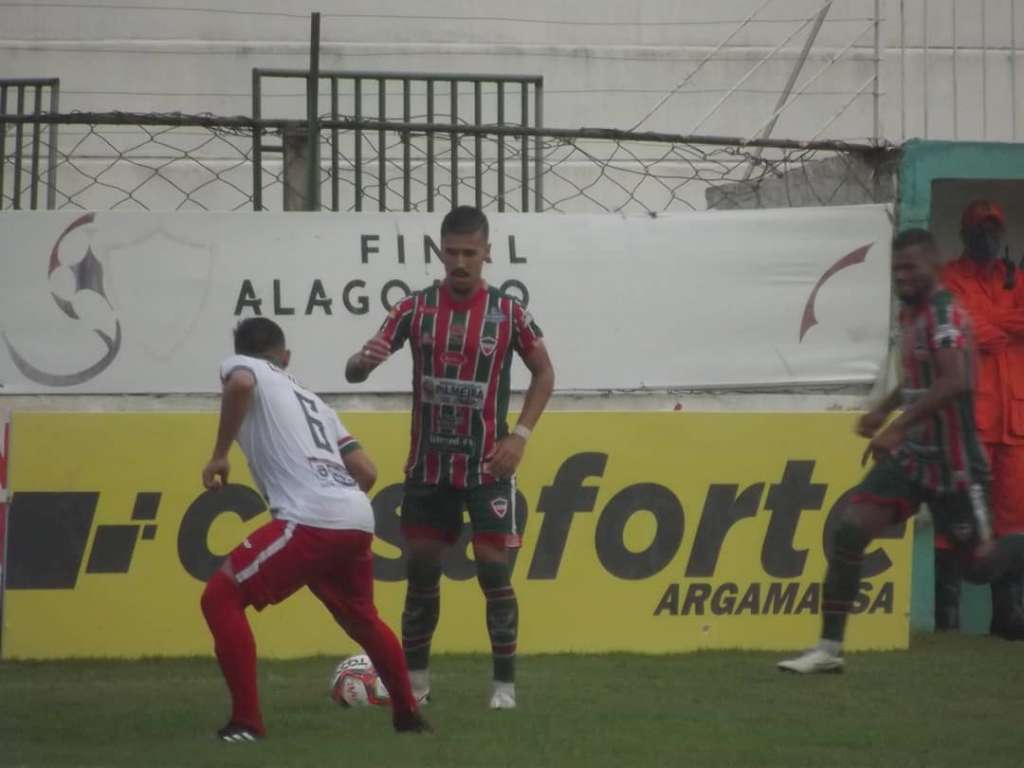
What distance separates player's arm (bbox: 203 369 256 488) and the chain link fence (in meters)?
3.05

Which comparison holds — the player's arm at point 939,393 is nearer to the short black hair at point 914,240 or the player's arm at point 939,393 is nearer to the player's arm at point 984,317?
the short black hair at point 914,240

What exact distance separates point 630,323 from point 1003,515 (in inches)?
93.3

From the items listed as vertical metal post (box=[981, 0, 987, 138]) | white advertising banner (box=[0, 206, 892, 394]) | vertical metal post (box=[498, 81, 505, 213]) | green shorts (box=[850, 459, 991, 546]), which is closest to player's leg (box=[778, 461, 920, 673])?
green shorts (box=[850, 459, 991, 546])

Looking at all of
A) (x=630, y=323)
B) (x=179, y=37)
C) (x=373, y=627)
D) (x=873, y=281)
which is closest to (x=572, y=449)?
(x=630, y=323)

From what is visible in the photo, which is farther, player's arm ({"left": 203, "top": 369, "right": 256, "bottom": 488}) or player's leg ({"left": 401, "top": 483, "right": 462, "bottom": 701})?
player's leg ({"left": 401, "top": 483, "right": 462, "bottom": 701})

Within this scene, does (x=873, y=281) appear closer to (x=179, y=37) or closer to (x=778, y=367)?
(x=778, y=367)

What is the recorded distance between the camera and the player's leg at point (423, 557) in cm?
752

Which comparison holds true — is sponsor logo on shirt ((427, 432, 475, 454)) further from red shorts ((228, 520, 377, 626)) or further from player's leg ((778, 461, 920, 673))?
player's leg ((778, 461, 920, 673))

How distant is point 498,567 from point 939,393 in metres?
1.83

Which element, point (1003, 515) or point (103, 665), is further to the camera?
point (1003, 515)

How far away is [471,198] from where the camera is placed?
11594 millimetres

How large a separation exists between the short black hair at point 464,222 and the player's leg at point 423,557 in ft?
3.29

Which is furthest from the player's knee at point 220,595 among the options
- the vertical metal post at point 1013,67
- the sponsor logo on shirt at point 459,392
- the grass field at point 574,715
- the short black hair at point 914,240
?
the vertical metal post at point 1013,67

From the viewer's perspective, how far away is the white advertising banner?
9.40 m
